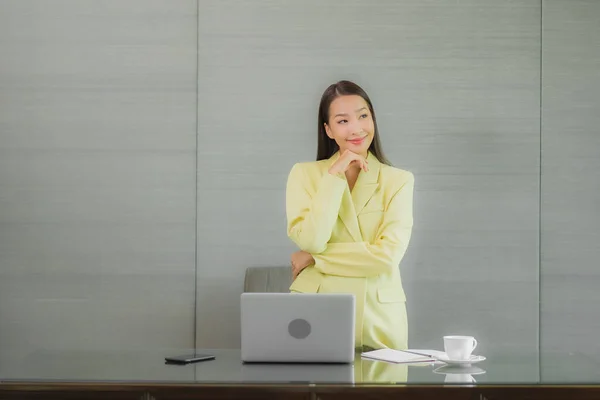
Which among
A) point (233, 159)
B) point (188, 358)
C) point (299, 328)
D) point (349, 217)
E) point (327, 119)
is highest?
point (327, 119)

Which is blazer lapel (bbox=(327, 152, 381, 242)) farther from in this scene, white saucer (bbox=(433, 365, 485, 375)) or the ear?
white saucer (bbox=(433, 365, 485, 375))

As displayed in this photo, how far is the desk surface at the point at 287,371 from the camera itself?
2283mm

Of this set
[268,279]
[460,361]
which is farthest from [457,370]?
[268,279]

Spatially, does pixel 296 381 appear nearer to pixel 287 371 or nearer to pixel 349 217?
pixel 287 371

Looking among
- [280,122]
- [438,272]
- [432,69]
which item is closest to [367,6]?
[432,69]

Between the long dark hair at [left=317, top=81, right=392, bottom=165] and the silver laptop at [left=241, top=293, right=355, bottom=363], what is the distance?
50.3 inches

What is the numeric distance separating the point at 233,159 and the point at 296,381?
2.73 meters

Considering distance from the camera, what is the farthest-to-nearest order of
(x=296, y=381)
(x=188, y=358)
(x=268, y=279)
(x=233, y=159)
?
(x=233, y=159), (x=268, y=279), (x=188, y=358), (x=296, y=381)

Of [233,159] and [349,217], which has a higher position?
[233,159]

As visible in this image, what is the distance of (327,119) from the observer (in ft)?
12.5

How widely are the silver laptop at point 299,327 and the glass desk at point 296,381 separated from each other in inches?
1.6

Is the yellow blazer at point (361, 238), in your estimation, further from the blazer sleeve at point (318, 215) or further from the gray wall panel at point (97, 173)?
the gray wall panel at point (97, 173)

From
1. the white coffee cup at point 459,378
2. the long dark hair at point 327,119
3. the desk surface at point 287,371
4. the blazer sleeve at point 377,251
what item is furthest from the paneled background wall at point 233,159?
the white coffee cup at point 459,378

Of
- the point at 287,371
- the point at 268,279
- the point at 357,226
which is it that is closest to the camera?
the point at 287,371
